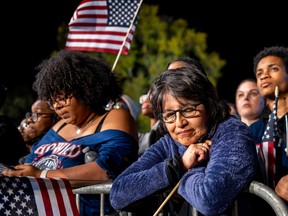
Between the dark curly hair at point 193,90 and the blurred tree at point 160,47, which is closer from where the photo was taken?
the dark curly hair at point 193,90

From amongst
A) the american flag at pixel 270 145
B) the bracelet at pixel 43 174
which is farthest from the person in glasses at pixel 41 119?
the american flag at pixel 270 145

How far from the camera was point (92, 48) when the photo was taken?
246 inches

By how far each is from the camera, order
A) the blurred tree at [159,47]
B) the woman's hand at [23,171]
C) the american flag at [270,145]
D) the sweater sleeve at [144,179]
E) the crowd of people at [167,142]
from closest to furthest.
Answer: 1. the crowd of people at [167,142]
2. the sweater sleeve at [144,179]
3. the american flag at [270,145]
4. the woman's hand at [23,171]
5. the blurred tree at [159,47]

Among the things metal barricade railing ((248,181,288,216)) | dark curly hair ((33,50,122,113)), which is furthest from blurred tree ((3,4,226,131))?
metal barricade railing ((248,181,288,216))

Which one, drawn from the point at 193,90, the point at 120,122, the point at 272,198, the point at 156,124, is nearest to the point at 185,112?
the point at 193,90

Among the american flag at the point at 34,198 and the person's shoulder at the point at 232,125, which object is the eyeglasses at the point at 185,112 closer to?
the person's shoulder at the point at 232,125

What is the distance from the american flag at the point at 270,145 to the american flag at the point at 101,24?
245cm

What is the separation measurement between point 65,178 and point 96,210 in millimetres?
319

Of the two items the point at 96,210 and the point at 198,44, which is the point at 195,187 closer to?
the point at 96,210

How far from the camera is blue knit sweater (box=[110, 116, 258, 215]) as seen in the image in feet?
9.23

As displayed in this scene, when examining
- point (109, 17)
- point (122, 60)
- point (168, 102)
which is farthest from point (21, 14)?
point (168, 102)

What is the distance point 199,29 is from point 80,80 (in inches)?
774

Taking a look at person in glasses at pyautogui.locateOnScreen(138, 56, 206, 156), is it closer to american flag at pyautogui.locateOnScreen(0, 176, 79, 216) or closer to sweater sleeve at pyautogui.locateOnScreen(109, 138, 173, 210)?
sweater sleeve at pyautogui.locateOnScreen(109, 138, 173, 210)

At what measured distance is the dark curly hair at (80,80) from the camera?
4387mm
